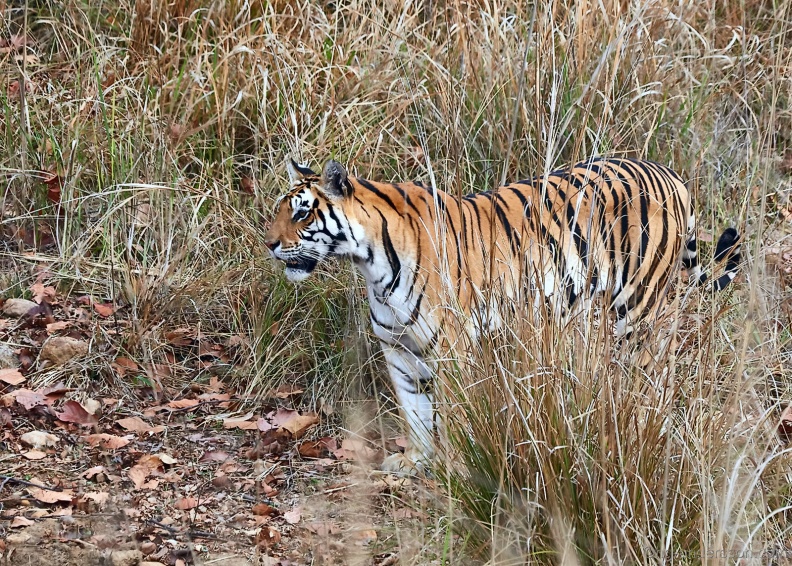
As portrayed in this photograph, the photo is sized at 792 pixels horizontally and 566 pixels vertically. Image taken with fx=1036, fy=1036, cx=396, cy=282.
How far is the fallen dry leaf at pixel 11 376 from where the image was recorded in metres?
4.25

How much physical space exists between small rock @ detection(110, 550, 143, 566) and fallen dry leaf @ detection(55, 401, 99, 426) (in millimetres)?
1051

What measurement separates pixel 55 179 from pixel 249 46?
122 centimetres

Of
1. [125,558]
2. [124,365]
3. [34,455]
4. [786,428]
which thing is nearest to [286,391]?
[124,365]

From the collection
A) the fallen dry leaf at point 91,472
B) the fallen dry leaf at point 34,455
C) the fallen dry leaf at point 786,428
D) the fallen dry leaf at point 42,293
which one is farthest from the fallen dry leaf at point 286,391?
the fallen dry leaf at point 786,428

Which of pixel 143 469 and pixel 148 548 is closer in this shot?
pixel 148 548

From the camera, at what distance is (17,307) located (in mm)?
4676

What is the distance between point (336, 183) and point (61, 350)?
4.75 ft

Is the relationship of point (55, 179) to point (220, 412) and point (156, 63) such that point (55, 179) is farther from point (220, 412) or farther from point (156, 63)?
point (220, 412)

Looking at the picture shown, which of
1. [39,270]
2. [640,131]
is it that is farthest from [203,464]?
[640,131]

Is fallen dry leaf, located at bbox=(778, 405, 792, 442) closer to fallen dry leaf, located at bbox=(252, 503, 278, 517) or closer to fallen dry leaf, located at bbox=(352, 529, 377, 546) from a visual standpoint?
fallen dry leaf, located at bbox=(352, 529, 377, 546)

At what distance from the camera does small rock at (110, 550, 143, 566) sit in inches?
121

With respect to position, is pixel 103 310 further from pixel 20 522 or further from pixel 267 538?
pixel 267 538

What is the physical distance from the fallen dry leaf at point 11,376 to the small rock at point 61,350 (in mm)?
122

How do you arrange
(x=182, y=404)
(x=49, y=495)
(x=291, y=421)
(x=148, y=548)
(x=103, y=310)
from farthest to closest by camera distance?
(x=103, y=310)
(x=182, y=404)
(x=291, y=421)
(x=49, y=495)
(x=148, y=548)
